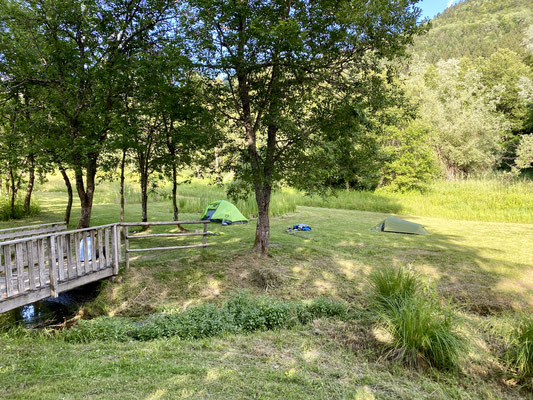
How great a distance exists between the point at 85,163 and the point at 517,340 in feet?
29.5

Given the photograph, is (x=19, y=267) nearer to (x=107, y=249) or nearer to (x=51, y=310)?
(x=107, y=249)

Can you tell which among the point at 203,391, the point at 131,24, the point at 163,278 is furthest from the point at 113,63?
the point at 203,391

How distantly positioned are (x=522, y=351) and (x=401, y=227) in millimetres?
9498

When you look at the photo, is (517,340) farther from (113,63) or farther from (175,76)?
(113,63)

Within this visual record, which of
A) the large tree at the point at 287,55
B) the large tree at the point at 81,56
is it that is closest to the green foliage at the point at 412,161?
the large tree at the point at 287,55

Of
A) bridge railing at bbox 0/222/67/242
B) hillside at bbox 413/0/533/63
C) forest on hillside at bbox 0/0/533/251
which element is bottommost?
bridge railing at bbox 0/222/67/242

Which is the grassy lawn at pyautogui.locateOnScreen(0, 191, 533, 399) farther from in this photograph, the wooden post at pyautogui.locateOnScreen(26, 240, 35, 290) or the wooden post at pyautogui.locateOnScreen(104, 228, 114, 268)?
the wooden post at pyautogui.locateOnScreen(26, 240, 35, 290)

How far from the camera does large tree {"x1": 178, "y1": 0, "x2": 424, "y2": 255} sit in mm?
6965

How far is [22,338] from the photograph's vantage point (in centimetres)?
512

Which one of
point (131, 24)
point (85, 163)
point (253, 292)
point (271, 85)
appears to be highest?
point (131, 24)

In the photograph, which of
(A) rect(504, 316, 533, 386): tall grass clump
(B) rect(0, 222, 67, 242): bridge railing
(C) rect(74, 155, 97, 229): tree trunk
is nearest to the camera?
(A) rect(504, 316, 533, 386): tall grass clump

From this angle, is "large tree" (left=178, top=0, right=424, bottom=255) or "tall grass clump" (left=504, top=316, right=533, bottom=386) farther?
"large tree" (left=178, top=0, right=424, bottom=255)

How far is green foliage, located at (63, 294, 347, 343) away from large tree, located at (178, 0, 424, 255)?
112 inches

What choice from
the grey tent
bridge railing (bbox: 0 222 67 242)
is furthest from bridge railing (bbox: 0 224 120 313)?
the grey tent
